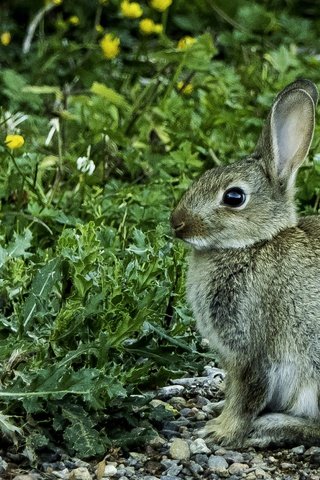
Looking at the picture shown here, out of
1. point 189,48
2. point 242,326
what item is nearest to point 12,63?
point 189,48

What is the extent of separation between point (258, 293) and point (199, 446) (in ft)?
2.07

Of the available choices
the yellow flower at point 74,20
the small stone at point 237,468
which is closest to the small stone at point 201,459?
the small stone at point 237,468

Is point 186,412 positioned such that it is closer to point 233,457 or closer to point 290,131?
Answer: point 233,457

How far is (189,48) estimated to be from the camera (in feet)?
25.4

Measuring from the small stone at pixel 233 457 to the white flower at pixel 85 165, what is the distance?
7.68 feet

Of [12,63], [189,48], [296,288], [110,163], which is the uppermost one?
[296,288]

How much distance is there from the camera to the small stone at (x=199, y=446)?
486 cm

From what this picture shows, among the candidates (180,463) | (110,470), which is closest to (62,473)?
(110,470)

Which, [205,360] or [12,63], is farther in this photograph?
[12,63]

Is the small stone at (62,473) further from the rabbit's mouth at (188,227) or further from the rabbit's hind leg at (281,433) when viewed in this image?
the rabbit's mouth at (188,227)

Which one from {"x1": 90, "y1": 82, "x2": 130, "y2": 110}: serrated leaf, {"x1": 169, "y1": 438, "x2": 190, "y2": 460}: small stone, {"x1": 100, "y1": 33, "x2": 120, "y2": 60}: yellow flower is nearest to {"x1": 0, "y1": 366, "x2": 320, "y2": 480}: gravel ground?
{"x1": 169, "y1": 438, "x2": 190, "y2": 460}: small stone

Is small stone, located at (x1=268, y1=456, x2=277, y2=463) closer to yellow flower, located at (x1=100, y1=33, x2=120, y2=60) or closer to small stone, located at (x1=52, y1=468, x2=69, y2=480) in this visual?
small stone, located at (x1=52, y1=468, x2=69, y2=480)

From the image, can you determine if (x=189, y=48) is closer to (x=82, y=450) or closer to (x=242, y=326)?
(x=242, y=326)

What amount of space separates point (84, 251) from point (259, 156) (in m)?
0.83
